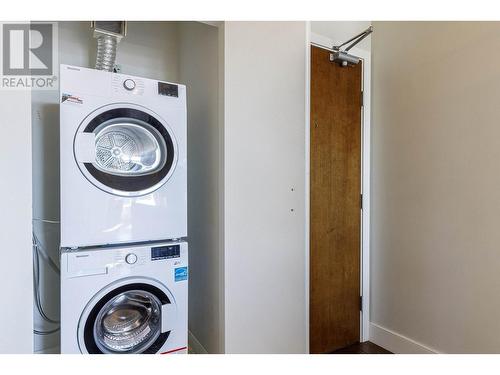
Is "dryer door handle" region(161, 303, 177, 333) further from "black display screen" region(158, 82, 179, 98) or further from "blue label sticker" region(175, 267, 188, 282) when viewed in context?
"black display screen" region(158, 82, 179, 98)

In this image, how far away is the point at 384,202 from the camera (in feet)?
7.57

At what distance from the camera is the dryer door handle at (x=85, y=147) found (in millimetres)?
1430

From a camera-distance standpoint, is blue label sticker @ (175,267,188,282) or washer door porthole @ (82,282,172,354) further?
blue label sticker @ (175,267,188,282)

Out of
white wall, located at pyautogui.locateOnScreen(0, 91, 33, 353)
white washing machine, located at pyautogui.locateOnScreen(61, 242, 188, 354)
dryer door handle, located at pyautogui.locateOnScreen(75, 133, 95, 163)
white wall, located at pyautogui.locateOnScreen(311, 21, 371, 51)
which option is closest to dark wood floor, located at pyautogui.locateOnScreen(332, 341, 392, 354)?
white washing machine, located at pyautogui.locateOnScreen(61, 242, 188, 354)

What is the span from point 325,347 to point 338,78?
6.80 ft

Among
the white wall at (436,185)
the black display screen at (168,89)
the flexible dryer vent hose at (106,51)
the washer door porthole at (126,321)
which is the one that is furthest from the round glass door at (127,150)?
the white wall at (436,185)

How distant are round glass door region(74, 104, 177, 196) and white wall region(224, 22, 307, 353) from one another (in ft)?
1.22

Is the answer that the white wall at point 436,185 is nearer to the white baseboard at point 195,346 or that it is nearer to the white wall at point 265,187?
the white wall at point 265,187

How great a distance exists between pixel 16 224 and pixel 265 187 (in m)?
1.29

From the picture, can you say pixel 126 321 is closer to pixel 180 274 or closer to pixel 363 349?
pixel 180 274

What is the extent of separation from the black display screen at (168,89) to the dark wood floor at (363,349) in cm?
220

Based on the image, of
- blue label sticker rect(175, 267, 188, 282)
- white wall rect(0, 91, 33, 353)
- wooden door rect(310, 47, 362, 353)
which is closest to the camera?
white wall rect(0, 91, 33, 353)

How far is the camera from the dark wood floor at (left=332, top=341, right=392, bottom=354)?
2.24m

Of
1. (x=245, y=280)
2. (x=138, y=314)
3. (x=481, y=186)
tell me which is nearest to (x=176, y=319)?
(x=138, y=314)
